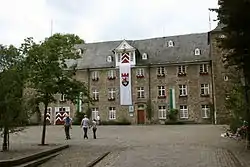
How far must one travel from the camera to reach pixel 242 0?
45.8 ft

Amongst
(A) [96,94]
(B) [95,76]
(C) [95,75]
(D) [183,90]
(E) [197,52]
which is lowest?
(A) [96,94]

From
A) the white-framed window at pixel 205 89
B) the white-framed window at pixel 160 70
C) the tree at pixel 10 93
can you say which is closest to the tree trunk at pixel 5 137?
the tree at pixel 10 93

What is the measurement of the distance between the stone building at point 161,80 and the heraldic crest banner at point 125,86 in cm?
53

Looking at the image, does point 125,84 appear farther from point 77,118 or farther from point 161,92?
point 77,118

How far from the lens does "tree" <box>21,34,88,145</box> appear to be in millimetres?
20308

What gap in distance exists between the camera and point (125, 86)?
55.0 m

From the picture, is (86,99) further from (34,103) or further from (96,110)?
(96,110)

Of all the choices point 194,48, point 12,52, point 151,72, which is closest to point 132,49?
point 151,72

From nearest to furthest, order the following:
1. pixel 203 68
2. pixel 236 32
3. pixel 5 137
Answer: pixel 236 32, pixel 5 137, pixel 203 68

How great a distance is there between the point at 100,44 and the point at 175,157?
158 feet

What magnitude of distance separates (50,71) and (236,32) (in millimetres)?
9765

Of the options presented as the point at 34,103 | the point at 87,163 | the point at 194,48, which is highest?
the point at 194,48

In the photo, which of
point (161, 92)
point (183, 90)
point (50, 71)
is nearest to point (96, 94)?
point (161, 92)

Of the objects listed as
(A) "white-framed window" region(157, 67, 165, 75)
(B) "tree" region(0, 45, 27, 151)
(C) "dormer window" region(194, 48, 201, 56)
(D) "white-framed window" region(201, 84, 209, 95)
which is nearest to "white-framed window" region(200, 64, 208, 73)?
(D) "white-framed window" region(201, 84, 209, 95)
